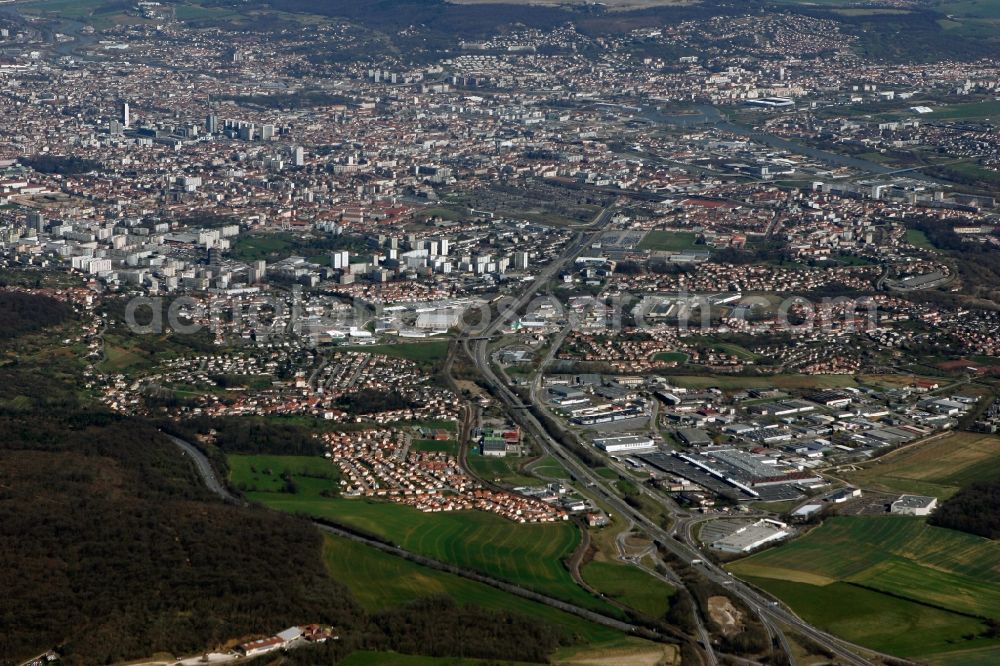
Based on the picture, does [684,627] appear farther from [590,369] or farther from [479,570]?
[590,369]

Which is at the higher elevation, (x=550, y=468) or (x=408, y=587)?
(x=408, y=587)

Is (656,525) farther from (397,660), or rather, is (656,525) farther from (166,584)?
(166,584)

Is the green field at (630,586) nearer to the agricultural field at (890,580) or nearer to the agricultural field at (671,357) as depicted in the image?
the agricultural field at (890,580)

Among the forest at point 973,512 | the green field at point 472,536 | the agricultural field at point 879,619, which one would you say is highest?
the forest at point 973,512

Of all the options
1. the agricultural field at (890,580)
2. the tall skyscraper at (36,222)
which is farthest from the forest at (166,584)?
the tall skyscraper at (36,222)

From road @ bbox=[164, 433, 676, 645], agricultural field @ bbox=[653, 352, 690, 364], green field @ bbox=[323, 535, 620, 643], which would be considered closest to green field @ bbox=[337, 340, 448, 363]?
agricultural field @ bbox=[653, 352, 690, 364]

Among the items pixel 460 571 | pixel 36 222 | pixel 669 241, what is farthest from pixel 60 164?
pixel 460 571

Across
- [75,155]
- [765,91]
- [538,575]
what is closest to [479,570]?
[538,575]

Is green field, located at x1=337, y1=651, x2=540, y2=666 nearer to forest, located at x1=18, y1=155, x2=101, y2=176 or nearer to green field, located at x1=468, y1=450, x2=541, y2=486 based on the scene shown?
green field, located at x1=468, y1=450, x2=541, y2=486
